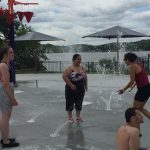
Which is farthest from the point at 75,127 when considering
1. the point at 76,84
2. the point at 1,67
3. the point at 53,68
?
the point at 53,68

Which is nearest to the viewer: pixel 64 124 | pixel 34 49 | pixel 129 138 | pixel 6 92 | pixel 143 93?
pixel 129 138

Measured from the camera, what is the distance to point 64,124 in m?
9.14

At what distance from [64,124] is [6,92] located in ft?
7.71

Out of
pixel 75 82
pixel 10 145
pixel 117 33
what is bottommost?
pixel 10 145

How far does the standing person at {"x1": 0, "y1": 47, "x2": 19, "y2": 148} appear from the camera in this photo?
6918mm

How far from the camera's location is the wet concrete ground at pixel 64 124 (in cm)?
746

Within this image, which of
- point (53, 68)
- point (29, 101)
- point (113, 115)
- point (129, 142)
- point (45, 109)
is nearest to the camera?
point (129, 142)

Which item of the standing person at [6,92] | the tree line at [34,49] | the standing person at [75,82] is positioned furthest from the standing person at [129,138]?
the tree line at [34,49]

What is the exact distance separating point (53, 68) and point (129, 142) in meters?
29.8

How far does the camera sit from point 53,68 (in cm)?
3438

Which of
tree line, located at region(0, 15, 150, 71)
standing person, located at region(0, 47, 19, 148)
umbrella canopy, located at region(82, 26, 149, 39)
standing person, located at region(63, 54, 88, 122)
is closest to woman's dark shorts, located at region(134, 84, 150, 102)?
standing person, located at region(63, 54, 88, 122)

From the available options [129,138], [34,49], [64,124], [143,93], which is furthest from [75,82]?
[34,49]

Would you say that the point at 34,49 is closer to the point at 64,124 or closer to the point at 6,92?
the point at 64,124

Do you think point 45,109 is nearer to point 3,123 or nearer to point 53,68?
point 3,123
